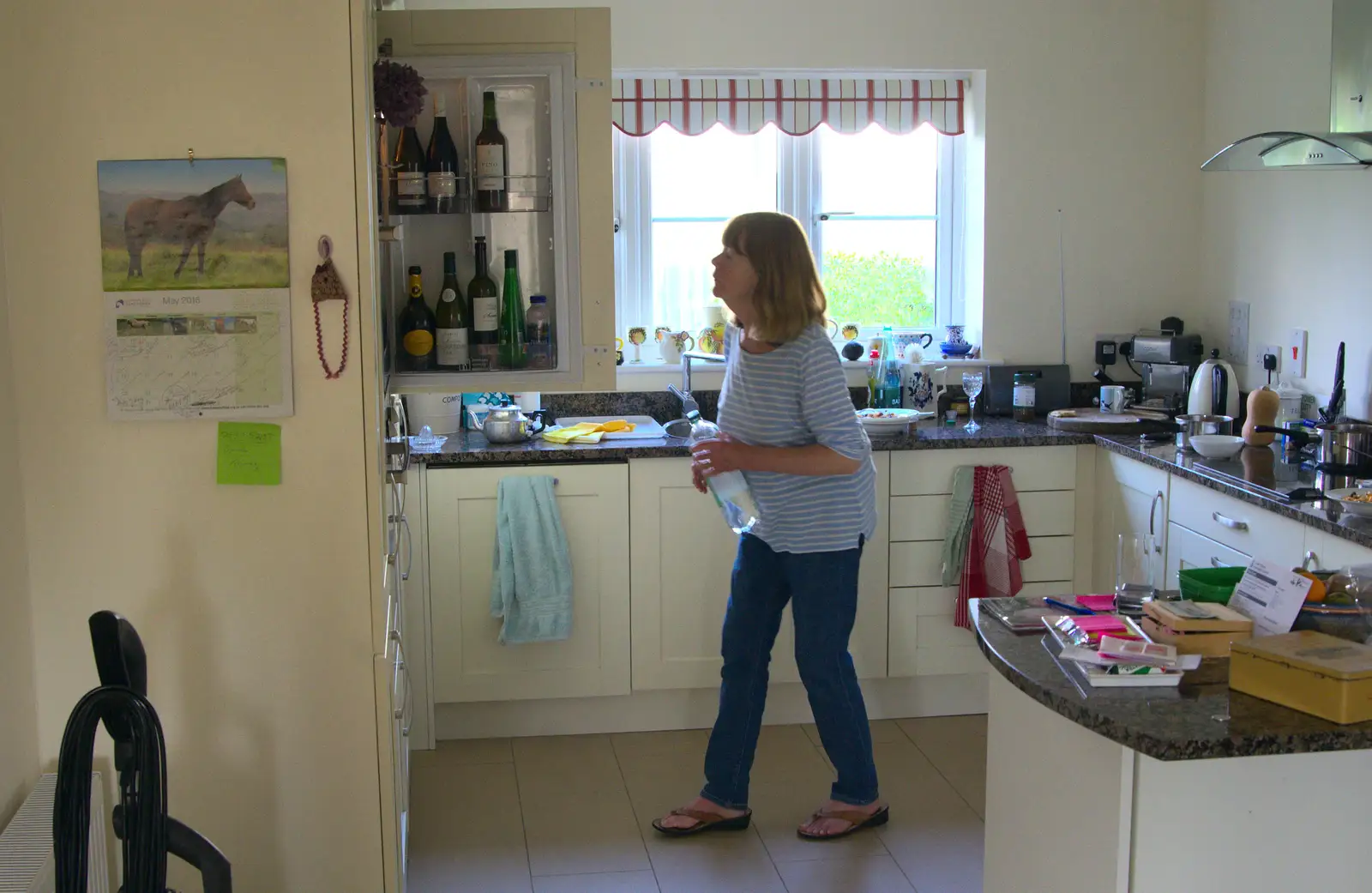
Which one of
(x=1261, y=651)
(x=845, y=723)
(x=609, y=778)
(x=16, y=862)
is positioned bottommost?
(x=609, y=778)

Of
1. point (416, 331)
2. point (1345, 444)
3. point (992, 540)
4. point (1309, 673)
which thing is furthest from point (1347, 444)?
point (416, 331)

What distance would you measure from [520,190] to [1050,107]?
7.51 ft

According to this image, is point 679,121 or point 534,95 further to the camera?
point 679,121

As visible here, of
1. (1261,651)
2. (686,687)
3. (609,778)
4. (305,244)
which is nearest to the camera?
(1261,651)

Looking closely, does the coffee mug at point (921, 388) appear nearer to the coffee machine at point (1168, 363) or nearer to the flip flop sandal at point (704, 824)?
the coffee machine at point (1168, 363)

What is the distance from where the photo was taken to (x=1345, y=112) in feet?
10.6

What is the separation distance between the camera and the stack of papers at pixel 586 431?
3867 mm

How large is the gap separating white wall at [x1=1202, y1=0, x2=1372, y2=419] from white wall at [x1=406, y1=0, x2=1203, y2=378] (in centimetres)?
11

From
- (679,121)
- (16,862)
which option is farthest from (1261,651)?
(679,121)

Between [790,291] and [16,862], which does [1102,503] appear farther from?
[16,862]

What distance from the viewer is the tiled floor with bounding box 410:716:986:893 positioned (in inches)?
121

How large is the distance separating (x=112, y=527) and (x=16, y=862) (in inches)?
23.1

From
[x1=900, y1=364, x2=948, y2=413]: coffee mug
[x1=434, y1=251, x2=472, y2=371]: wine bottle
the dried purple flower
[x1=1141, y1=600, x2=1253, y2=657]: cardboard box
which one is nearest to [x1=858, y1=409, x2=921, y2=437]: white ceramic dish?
[x1=900, y1=364, x2=948, y2=413]: coffee mug

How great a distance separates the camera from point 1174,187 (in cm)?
448
